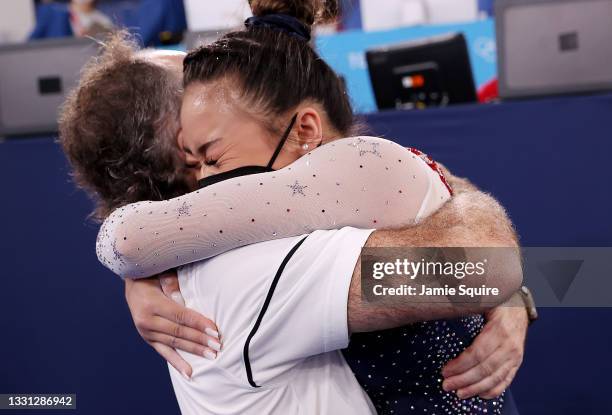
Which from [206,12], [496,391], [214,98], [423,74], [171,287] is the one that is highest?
[206,12]

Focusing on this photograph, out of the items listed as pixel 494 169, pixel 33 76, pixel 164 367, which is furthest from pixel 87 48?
pixel 494 169

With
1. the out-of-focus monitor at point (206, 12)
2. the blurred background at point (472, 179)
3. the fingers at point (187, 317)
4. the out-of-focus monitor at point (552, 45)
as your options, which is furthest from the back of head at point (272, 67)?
the out-of-focus monitor at point (206, 12)

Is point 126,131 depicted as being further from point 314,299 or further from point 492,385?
point 492,385

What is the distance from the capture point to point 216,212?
0.80m

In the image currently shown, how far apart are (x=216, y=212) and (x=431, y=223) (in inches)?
8.7

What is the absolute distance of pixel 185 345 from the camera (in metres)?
0.88

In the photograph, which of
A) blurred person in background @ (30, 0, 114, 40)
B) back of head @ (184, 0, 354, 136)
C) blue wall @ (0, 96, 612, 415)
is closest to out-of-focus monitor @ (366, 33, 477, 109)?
blue wall @ (0, 96, 612, 415)

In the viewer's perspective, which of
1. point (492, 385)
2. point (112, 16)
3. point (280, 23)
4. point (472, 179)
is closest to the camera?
point (492, 385)

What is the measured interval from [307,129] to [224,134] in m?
0.10

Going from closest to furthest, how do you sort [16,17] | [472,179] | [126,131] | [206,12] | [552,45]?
[126,131] → [472,179] → [552,45] → [206,12] → [16,17]

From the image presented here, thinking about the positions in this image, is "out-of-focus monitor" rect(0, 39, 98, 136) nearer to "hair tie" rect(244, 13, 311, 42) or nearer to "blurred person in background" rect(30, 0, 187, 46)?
"hair tie" rect(244, 13, 311, 42)

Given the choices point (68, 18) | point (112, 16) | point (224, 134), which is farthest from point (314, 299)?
point (68, 18)

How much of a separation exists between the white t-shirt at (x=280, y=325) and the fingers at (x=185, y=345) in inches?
0.4

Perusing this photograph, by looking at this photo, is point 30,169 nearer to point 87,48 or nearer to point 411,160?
point 87,48
